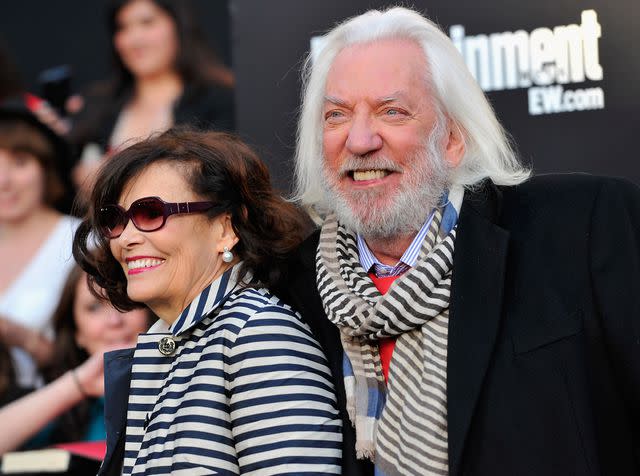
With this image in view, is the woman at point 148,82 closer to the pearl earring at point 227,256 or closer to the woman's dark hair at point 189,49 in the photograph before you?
the woman's dark hair at point 189,49

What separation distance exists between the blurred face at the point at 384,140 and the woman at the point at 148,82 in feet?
6.03

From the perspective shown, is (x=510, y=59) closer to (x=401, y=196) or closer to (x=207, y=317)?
(x=401, y=196)

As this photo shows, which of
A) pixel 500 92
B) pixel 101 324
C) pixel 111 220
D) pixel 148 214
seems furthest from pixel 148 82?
pixel 148 214

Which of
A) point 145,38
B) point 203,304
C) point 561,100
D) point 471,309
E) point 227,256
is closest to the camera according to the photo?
point 471,309

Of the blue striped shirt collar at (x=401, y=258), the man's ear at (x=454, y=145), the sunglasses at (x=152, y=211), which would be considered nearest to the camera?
the sunglasses at (x=152, y=211)

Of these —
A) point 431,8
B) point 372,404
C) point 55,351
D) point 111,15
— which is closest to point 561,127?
point 431,8

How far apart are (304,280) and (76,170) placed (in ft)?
7.54

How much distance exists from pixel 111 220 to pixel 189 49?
2.06m

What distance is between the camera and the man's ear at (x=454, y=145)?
2801mm

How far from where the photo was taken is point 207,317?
2.56 metres

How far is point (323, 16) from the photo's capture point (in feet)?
12.3

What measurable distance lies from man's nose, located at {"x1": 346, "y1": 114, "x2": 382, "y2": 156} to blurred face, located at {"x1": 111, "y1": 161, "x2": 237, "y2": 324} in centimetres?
41

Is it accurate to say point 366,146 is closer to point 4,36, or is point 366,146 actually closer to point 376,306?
point 376,306

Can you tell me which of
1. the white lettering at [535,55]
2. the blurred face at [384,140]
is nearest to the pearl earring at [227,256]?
the blurred face at [384,140]
